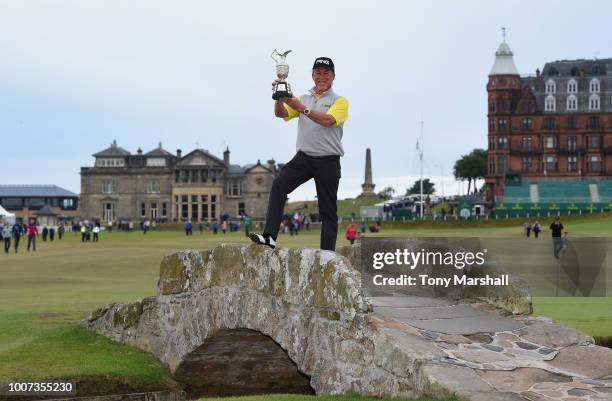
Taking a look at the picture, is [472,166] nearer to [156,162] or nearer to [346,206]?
[346,206]

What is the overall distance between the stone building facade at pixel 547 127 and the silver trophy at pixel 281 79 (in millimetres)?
119247

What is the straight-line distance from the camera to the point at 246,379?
17062mm

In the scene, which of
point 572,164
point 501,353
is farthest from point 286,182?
point 572,164

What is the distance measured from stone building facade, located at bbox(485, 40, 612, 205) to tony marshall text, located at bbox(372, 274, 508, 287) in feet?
381

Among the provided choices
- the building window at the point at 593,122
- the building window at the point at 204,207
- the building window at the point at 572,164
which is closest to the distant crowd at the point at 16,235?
the building window at the point at 204,207

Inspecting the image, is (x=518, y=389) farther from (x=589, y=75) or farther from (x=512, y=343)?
(x=589, y=75)

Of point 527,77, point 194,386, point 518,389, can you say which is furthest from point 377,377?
Result: point 527,77

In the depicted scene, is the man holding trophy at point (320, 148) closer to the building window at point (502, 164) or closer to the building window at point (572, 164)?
the building window at point (502, 164)

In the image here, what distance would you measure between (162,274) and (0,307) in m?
9.23

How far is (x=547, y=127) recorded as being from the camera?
129500 mm

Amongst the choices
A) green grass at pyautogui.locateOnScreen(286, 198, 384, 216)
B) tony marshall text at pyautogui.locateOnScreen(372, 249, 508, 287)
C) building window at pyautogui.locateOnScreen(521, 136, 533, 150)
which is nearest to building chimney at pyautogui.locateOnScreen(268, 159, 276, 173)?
green grass at pyautogui.locateOnScreen(286, 198, 384, 216)

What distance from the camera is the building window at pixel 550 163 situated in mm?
128500

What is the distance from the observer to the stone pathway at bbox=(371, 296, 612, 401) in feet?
30.8

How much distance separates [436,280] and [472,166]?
6526 inches
